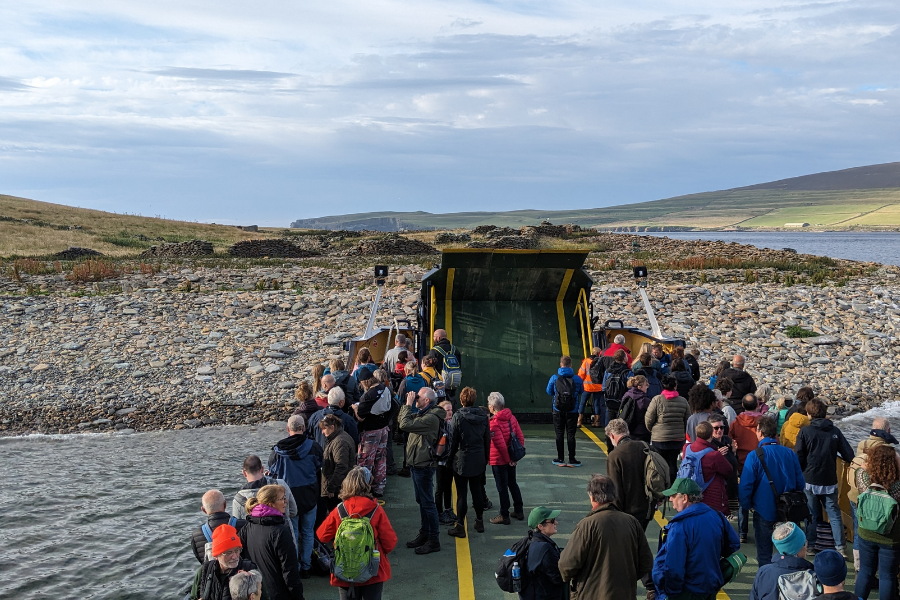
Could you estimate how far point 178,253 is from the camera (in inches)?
1720

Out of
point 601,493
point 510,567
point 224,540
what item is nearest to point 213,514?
point 224,540

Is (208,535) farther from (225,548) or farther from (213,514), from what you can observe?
(225,548)

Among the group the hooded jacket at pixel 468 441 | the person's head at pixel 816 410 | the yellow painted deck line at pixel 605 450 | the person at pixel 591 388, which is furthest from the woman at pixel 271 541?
the person at pixel 591 388

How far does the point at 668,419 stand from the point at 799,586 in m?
3.80

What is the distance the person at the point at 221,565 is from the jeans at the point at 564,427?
6.01 meters

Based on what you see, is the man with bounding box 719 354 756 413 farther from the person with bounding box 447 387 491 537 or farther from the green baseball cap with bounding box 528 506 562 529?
the green baseball cap with bounding box 528 506 562 529

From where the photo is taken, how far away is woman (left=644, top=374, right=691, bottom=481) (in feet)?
28.3

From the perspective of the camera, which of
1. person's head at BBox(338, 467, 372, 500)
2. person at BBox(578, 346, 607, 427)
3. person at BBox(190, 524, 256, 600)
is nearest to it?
person at BBox(190, 524, 256, 600)

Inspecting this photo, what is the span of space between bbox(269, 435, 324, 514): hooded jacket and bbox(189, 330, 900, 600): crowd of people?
0.02 metres

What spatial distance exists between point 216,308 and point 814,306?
20295mm

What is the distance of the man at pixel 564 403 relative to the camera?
10.1 meters

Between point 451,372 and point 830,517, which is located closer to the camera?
point 830,517

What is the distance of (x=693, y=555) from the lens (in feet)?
17.8

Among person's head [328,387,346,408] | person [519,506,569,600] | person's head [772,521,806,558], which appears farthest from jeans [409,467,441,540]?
person's head [772,521,806,558]
